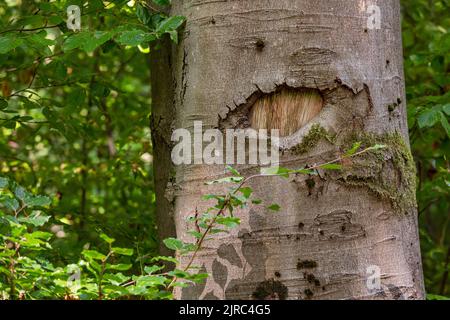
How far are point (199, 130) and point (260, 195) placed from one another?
1.00 feet

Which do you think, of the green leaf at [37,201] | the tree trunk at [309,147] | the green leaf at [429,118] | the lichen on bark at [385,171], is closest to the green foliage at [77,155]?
the green leaf at [37,201]

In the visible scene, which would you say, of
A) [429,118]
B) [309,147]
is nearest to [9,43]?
[309,147]

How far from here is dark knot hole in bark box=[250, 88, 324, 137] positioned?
2139 millimetres

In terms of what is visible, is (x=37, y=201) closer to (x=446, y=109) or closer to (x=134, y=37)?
(x=134, y=37)

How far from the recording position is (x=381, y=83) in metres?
2.18

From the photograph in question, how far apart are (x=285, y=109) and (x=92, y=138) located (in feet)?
7.72

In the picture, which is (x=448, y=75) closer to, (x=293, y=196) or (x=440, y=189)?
(x=440, y=189)

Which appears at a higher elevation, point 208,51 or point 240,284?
point 208,51

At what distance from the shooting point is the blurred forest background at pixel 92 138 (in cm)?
→ 198

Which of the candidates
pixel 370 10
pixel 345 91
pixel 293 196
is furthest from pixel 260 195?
pixel 370 10

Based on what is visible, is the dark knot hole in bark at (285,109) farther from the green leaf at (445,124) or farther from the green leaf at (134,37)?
the green leaf at (445,124)

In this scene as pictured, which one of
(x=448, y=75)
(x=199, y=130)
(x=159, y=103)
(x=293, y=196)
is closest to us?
(x=293, y=196)

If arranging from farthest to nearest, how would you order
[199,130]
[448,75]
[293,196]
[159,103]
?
[448,75]
[159,103]
[199,130]
[293,196]

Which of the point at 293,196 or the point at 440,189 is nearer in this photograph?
the point at 293,196
